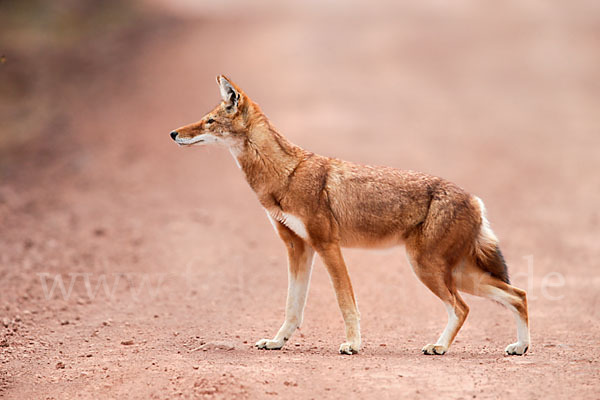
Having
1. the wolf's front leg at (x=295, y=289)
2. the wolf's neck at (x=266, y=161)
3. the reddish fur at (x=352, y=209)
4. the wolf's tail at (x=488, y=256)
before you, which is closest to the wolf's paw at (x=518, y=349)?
the reddish fur at (x=352, y=209)

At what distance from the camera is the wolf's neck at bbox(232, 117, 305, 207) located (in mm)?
8469

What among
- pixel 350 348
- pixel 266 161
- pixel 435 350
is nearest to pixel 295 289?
pixel 350 348

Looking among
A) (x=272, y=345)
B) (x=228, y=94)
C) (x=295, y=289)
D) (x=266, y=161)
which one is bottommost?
(x=272, y=345)

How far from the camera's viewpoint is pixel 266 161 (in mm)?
8555

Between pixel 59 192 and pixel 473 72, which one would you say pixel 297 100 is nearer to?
pixel 473 72

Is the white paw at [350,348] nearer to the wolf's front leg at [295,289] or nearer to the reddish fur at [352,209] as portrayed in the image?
the reddish fur at [352,209]

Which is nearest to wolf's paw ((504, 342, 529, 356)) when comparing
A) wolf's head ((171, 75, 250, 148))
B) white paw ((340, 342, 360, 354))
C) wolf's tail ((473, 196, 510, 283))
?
wolf's tail ((473, 196, 510, 283))

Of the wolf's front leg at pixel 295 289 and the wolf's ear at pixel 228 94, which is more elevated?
the wolf's ear at pixel 228 94

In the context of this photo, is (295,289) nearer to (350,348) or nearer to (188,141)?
(350,348)

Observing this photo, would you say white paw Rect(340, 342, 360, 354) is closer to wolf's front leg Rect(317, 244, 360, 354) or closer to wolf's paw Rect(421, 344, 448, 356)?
wolf's front leg Rect(317, 244, 360, 354)

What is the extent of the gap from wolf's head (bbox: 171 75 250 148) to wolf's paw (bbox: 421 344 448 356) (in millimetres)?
3209

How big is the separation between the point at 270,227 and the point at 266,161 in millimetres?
7944

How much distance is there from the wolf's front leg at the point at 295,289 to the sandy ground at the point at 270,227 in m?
0.25

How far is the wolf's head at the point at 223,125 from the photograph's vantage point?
8492 millimetres
